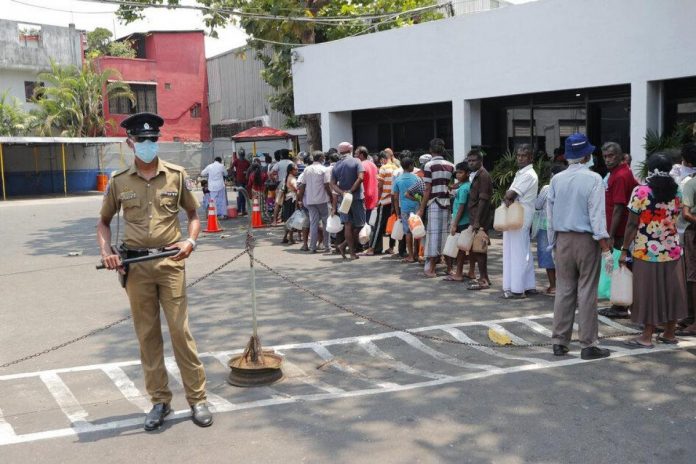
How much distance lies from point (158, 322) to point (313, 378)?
5.26ft

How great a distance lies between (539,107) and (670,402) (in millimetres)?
10672

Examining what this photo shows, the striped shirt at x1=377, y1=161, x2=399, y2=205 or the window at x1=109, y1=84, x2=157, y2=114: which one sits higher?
the window at x1=109, y1=84, x2=157, y2=114

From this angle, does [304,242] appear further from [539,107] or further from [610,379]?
[610,379]

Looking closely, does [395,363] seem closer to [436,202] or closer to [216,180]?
[436,202]

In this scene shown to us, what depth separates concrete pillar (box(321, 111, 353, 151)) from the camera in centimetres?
1886

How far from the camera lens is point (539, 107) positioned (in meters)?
14.9

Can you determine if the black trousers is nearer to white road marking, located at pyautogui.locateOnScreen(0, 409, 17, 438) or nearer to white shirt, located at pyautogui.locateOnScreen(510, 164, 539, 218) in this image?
white shirt, located at pyautogui.locateOnScreen(510, 164, 539, 218)

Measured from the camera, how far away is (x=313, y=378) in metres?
6.07

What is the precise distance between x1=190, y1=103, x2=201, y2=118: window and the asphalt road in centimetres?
3068

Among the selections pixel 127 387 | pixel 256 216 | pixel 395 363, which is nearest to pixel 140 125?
pixel 127 387

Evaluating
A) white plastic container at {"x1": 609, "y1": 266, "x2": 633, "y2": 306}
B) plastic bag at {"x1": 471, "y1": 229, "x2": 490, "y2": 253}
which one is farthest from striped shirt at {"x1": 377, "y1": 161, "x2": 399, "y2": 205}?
white plastic container at {"x1": 609, "y1": 266, "x2": 633, "y2": 306}

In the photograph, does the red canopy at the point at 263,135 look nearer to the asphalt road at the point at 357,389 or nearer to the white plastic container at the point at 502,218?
the asphalt road at the point at 357,389

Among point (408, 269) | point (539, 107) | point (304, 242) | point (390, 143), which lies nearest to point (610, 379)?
point (408, 269)

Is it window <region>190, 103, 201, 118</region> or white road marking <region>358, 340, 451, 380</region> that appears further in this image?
window <region>190, 103, 201, 118</region>
